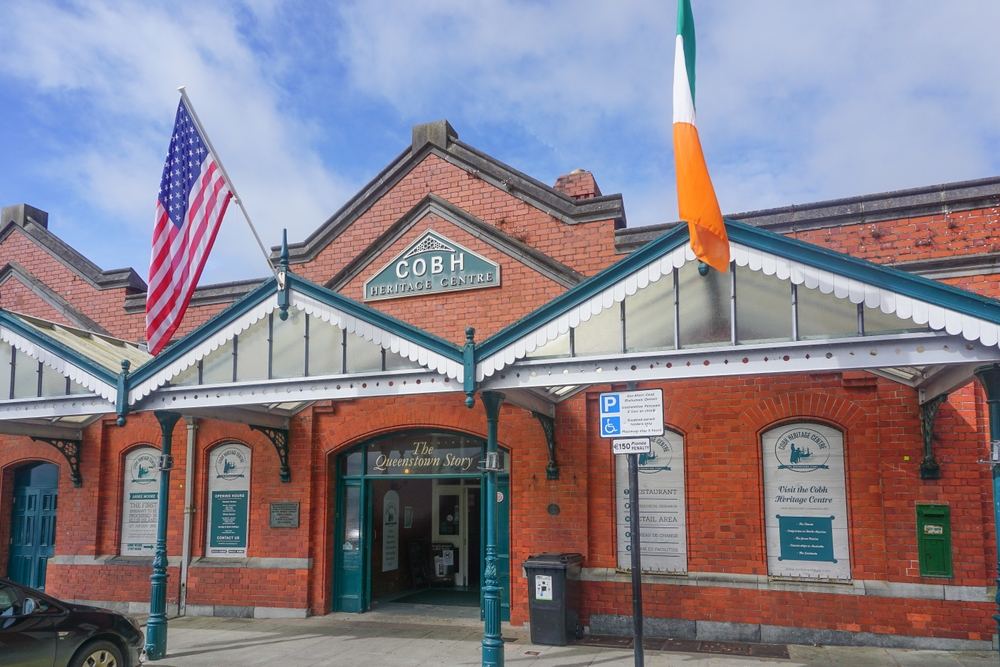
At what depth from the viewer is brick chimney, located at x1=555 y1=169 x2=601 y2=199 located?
13508 mm

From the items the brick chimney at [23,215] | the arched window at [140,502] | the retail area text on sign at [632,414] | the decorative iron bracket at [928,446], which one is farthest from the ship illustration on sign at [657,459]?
the brick chimney at [23,215]

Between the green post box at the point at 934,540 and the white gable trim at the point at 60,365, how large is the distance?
10564 mm

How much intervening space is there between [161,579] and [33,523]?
6476 mm

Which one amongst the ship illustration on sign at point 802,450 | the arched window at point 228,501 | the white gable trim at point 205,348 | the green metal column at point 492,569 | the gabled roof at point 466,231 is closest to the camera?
the green metal column at point 492,569

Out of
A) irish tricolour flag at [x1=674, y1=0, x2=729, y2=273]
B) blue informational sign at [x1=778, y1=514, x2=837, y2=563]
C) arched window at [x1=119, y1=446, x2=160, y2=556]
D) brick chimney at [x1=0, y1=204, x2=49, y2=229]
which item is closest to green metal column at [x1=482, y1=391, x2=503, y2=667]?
irish tricolour flag at [x1=674, y1=0, x2=729, y2=273]

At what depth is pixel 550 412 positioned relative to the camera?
1155cm

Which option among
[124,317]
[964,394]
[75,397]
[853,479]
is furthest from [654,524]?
[124,317]

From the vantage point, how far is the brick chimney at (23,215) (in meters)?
16.7

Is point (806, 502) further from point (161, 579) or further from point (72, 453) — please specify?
point (72, 453)

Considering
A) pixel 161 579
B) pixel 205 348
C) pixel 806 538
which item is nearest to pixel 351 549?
pixel 161 579

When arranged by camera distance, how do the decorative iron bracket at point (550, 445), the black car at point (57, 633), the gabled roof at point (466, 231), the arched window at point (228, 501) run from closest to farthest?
the black car at point (57, 633), the decorative iron bracket at point (550, 445), the gabled roof at point (466, 231), the arched window at point (228, 501)

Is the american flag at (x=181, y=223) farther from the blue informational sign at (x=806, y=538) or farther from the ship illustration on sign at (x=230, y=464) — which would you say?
the blue informational sign at (x=806, y=538)

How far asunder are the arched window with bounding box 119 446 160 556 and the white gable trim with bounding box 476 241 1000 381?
8388 millimetres

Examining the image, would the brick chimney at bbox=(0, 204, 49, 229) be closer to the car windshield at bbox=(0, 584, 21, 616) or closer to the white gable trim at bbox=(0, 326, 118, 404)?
the white gable trim at bbox=(0, 326, 118, 404)
